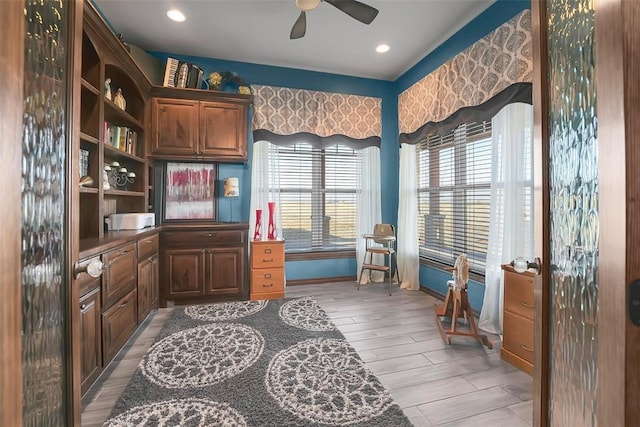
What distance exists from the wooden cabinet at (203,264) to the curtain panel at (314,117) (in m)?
1.48

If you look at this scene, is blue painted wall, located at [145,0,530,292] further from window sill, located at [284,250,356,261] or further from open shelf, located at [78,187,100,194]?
open shelf, located at [78,187,100,194]

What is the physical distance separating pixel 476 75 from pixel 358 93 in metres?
1.80

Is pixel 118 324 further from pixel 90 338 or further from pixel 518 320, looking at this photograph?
pixel 518 320

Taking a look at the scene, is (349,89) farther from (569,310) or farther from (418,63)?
(569,310)

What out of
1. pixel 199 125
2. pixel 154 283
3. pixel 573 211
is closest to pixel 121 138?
pixel 199 125

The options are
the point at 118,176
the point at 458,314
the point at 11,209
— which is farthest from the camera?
the point at 118,176

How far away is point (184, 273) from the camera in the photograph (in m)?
3.27

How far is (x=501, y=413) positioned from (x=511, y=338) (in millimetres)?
696

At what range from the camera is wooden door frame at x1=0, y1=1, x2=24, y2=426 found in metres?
0.44

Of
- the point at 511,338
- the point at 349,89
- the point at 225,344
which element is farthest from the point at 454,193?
the point at 225,344

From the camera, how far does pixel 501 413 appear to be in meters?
1.63

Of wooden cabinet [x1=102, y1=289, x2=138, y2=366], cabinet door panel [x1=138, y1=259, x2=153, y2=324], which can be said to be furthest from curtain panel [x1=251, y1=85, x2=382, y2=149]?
wooden cabinet [x1=102, y1=289, x2=138, y2=366]

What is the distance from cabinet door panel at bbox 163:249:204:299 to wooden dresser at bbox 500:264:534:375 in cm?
298

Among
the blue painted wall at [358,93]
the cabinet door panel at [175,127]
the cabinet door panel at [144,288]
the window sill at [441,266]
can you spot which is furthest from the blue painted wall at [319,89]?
the cabinet door panel at [144,288]
